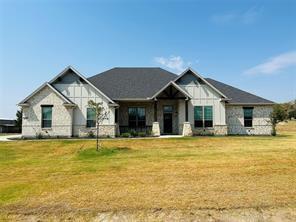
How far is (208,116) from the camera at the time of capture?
25.9 metres

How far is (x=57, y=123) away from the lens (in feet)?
77.7

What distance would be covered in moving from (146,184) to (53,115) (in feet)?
57.4

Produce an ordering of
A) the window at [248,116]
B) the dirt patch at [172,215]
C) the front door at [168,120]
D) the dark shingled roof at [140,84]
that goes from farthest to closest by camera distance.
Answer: the window at [248,116]
the front door at [168,120]
the dark shingled roof at [140,84]
the dirt patch at [172,215]

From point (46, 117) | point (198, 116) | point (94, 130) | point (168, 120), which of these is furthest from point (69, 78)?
point (198, 116)

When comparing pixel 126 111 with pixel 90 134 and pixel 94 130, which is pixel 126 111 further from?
pixel 90 134

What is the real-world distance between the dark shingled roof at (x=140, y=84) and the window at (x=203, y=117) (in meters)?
2.77

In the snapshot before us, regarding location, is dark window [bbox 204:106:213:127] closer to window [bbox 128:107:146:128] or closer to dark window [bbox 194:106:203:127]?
dark window [bbox 194:106:203:127]

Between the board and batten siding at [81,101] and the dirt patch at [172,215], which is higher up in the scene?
the board and batten siding at [81,101]

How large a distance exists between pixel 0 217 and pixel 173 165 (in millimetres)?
7029

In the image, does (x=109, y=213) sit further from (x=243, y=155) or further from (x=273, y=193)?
(x=243, y=155)

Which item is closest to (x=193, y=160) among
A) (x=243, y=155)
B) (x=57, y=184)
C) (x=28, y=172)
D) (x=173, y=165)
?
(x=173, y=165)

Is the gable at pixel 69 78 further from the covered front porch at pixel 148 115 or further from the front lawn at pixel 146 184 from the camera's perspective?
the front lawn at pixel 146 184

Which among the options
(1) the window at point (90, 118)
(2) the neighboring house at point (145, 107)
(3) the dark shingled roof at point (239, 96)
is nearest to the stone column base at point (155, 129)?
(2) the neighboring house at point (145, 107)

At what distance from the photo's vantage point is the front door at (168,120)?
26.9 m
